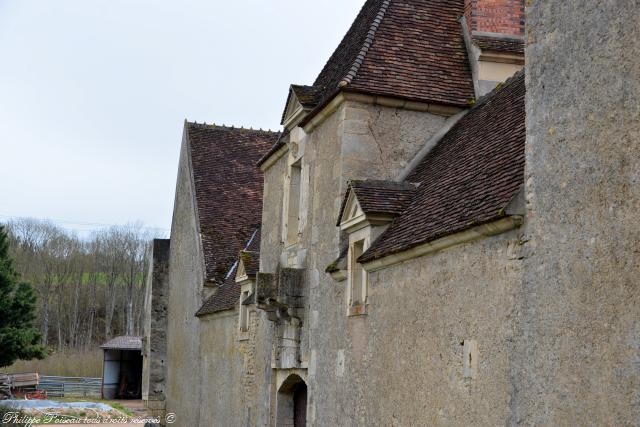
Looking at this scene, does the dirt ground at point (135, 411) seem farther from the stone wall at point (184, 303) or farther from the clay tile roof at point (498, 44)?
the clay tile roof at point (498, 44)

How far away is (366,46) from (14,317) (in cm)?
2110

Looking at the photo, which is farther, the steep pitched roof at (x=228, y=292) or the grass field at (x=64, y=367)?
the grass field at (x=64, y=367)

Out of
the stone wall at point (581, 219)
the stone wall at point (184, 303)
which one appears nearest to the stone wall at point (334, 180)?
the stone wall at point (581, 219)

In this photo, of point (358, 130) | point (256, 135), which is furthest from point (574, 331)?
point (256, 135)

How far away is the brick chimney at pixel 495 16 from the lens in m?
10.9

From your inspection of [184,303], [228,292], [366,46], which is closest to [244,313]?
[228,292]

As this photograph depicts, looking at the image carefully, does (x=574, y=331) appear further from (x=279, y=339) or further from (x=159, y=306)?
(x=159, y=306)

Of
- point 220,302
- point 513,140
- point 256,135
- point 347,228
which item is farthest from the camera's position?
point 256,135

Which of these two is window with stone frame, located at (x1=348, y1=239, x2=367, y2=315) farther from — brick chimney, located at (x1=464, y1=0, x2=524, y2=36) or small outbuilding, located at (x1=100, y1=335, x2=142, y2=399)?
small outbuilding, located at (x1=100, y1=335, x2=142, y2=399)

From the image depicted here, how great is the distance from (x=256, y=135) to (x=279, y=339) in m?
11.1

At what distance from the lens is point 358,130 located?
9.95m

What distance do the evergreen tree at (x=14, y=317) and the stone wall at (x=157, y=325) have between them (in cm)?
610

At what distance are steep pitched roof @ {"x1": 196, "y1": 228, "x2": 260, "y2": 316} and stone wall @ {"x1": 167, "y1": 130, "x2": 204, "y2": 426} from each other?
632mm

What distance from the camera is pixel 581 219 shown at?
16.9 ft
